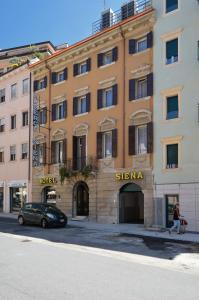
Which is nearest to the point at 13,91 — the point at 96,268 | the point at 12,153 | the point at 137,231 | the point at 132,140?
the point at 12,153

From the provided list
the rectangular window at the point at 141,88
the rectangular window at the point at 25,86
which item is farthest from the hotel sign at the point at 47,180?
the rectangular window at the point at 141,88

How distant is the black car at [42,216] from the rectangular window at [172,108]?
29.7 ft

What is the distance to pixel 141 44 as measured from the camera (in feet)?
93.9

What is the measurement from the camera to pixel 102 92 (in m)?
30.9

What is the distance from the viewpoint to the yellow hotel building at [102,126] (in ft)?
91.3

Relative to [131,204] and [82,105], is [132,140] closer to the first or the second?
[131,204]

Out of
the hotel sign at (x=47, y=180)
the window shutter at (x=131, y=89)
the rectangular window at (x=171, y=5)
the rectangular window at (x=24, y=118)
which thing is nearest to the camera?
the rectangular window at (x=171, y=5)

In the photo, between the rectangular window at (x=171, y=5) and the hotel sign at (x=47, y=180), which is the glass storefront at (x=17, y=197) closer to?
the hotel sign at (x=47, y=180)

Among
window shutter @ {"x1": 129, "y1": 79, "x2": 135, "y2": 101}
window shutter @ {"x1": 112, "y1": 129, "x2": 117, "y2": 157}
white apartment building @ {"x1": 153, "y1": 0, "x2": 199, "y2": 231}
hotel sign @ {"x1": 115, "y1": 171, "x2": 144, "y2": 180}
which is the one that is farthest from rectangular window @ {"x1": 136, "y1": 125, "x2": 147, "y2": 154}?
window shutter @ {"x1": 129, "y1": 79, "x2": 135, "y2": 101}

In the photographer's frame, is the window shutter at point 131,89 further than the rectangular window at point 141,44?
Yes

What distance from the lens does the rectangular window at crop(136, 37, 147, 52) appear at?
1113 inches

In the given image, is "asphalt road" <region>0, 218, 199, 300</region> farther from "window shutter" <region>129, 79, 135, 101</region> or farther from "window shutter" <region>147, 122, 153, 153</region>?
"window shutter" <region>129, 79, 135, 101</region>

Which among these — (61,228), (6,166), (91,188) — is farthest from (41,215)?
(6,166)

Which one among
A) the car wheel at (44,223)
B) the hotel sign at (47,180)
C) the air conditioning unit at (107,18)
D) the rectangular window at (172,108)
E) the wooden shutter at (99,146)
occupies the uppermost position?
the air conditioning unit at (107,18)
